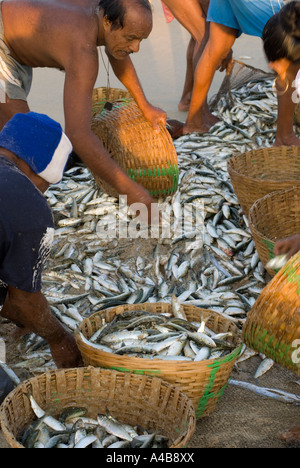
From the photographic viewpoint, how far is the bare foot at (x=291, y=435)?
3.08m

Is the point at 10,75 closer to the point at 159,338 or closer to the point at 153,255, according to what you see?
the point at 153,255

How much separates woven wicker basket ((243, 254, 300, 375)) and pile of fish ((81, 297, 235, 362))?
20cm

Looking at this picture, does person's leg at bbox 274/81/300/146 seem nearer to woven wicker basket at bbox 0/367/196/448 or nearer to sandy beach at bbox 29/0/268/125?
sandy beach at bbox 29/0/268/125

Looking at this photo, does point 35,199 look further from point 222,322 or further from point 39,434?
point 222,322

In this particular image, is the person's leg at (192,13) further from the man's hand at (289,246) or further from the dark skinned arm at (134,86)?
the man's hand at (289,246)

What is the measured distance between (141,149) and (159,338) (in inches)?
86.3

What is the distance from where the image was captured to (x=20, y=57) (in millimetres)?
4609

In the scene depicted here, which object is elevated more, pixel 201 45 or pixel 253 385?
pixel 201 45

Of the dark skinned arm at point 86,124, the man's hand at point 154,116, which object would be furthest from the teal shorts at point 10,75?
the man's hand at point 154,116

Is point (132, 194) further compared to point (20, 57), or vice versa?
point (20, 57)

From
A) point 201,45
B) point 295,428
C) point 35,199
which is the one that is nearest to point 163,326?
point 295,428

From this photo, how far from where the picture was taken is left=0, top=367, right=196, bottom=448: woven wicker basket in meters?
3.00

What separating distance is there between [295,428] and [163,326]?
0.83 m

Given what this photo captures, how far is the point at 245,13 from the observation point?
6.07 meters
